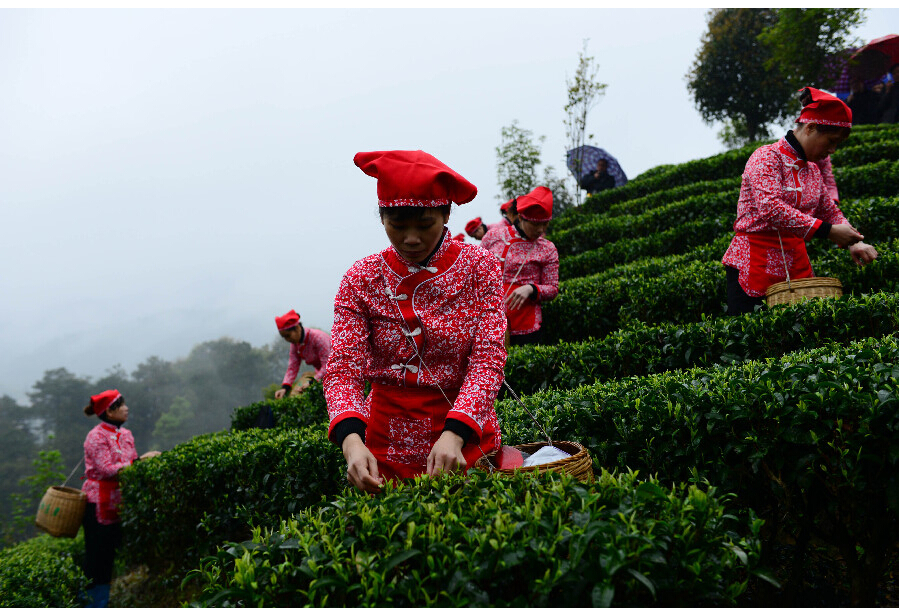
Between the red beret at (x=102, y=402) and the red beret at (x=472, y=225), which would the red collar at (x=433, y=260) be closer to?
the red beret at (x=102, y=402)

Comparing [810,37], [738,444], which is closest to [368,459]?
[738,444]

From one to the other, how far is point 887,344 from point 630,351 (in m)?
2.43

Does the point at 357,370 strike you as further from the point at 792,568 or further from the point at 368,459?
the point at 792,568

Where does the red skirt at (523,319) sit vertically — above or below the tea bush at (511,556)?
below

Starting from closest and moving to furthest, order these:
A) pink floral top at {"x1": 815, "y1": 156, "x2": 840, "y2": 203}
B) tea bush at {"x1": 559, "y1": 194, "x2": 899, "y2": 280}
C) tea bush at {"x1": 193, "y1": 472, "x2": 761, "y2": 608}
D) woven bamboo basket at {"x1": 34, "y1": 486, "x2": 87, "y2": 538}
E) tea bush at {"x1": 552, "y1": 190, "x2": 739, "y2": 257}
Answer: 1. tea bush at {"x1": 193, "y1": 472, "x2": 761, "y2": 608}
2. pink floral top at {"x1": 815, "y1": 156, "x2": 840, "y2": 203}
3. woven bamboo basket at {"x1": 34, "y1": 486, "x2": 87, "y2": 538}
4. tea bush at {"x1": 559, "y1": 194, "x2": 899, "y2": 280}
5. tea bush at {"x1": 552, "y1": 190, "x2": 739, "y2": 257}

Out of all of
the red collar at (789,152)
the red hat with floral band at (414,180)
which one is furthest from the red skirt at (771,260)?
the red hat with floral band at (414,180)

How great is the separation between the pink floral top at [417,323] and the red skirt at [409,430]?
54 mm

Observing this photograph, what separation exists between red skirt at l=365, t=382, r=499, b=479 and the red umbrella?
24341 mm

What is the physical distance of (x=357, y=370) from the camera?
7.56 feet

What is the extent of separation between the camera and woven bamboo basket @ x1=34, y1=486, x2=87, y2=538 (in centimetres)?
679

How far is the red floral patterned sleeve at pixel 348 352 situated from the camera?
2.21 metres

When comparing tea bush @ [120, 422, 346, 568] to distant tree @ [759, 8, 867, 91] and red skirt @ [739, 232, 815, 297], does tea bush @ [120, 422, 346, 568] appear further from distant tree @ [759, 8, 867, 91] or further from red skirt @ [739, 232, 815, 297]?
distant tree @ [759, 8, 867, 91]

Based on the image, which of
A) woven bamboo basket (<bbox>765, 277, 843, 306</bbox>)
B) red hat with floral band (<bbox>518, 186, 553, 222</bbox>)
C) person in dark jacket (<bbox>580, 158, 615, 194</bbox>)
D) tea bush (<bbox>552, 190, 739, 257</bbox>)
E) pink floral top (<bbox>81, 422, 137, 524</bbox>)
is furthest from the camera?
person in dark jacket (<bbox>580, 158, 615, 194</bbox>)

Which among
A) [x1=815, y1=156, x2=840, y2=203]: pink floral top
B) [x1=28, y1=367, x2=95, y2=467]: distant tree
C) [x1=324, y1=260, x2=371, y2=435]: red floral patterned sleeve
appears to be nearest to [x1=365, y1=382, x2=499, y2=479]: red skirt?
[x1=324, y1=260, x2=371, y2=435]: red floral patterned sleeve
